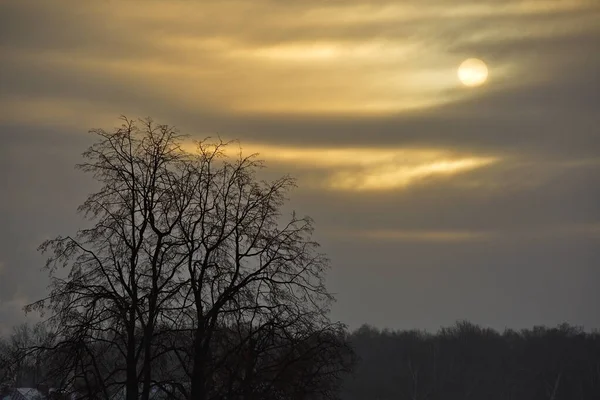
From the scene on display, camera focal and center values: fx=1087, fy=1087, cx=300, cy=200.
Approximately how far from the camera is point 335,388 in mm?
29656

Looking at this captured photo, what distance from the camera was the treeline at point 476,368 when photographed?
477 feet

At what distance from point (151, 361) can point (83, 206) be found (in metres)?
4.69

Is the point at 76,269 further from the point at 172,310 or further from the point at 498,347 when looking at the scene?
the point at 498,347

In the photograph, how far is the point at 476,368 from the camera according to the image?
157 meters

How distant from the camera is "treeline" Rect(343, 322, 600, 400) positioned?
145500mm

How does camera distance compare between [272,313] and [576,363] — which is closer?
[272,313]

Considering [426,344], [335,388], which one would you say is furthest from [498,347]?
[335,388]

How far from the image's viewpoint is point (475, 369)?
515ft

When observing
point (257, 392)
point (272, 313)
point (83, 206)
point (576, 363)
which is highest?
point (576, 363)

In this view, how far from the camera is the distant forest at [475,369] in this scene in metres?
145

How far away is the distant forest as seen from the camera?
145 meters

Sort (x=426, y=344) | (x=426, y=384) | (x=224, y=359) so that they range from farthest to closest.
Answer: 1. (x=426, y=344)
2. (x=426, y=384)
3. (x=224, y=359)

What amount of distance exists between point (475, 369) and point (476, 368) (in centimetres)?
55

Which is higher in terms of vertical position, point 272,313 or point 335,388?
point 272,313
